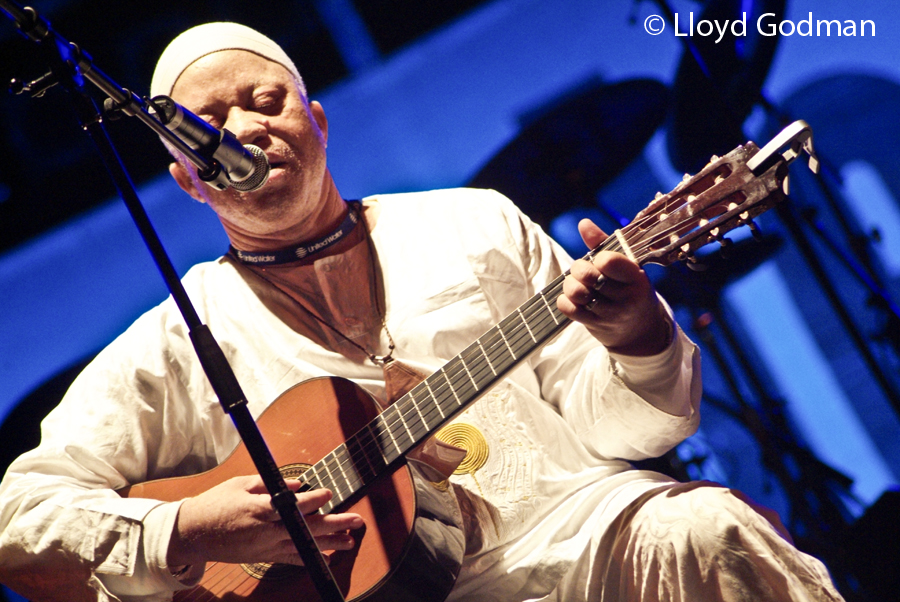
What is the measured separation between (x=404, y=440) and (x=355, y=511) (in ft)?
0.64

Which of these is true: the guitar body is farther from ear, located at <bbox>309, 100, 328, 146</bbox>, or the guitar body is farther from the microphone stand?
ear, located at <bbox>309, 100, 328, 146</bbox>

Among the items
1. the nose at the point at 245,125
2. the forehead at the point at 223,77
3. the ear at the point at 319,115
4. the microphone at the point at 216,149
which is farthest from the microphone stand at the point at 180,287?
the ear at the point at 319,115

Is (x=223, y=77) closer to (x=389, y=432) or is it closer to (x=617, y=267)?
(x=389, y=432)

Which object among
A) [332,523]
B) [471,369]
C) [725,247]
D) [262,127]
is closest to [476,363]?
[471,369]

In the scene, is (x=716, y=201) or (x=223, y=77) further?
(x=223, y=77)

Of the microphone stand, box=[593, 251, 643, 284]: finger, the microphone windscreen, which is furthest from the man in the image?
the microphone windscreen

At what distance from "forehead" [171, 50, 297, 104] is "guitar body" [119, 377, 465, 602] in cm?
85

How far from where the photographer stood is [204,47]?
1.96m

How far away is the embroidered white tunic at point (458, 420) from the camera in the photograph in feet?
5.06

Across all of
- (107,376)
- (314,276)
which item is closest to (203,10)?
(314,276)

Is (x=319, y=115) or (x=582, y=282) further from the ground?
(x=319, y=115)

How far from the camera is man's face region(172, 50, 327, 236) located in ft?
5.98

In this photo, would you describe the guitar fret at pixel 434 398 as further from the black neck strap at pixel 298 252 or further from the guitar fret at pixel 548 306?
the black neck strap at pixel 298 252

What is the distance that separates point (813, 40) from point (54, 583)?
3110mm
